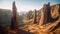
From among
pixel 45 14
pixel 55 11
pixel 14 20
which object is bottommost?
pixel 14 20

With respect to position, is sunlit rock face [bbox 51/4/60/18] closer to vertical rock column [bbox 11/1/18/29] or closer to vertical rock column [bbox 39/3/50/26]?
vertical rock column [bbox 39/3/50/26]

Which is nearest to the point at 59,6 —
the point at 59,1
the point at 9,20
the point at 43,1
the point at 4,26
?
the point at 59,1

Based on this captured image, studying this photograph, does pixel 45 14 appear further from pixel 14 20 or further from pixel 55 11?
pixel 14 20

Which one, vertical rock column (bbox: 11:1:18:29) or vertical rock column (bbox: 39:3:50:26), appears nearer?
vertical rock column (bbox: 39:3:50:26)

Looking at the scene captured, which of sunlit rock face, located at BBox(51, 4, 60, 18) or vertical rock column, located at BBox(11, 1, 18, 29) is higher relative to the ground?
sunlit rock face, located at BBox(51, 4, 60, 18)

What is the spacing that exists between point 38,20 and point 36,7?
21.0 inches

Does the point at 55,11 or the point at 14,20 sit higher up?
the point at 55,11

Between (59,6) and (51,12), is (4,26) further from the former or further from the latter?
(59,6)

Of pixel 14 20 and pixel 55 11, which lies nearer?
pixel 55 11

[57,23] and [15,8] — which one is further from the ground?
[15,8]

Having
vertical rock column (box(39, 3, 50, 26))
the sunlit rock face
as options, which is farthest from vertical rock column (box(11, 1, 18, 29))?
the sunlit rock face

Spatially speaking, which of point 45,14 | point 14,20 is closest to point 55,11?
point 45,14

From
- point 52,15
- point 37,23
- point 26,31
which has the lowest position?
point 26,31

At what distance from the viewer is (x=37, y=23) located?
15.2 ft
